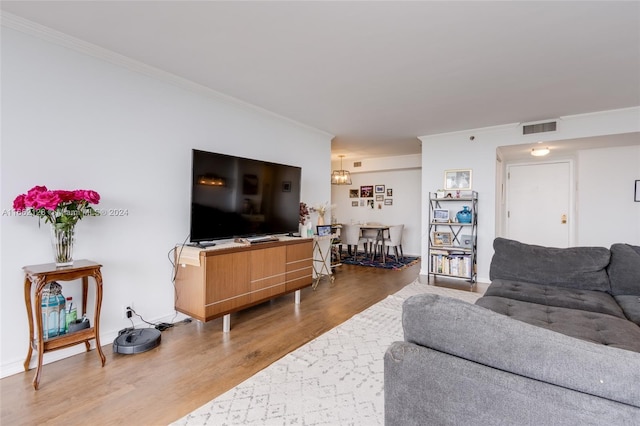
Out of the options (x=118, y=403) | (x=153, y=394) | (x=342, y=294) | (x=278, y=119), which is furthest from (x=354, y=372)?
(x=278, y=119)

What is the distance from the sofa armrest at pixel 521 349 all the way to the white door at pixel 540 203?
610 centimetres

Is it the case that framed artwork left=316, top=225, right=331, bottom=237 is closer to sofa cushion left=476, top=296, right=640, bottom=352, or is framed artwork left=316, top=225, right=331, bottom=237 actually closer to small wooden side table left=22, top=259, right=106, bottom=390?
sofa cushion left=476, top=296, right=640, bottom=352

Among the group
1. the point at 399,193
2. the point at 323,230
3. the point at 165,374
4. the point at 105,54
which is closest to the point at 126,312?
the point at 165,374

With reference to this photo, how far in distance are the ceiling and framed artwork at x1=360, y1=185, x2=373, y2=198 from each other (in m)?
4.51

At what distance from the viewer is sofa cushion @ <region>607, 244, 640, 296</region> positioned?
2510mm

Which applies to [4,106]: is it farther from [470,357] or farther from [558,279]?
[558,279]

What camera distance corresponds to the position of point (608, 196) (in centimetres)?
498

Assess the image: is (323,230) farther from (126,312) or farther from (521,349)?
(521,349)

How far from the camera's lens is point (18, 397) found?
6.25ft

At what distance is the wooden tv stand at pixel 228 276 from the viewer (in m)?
2.77

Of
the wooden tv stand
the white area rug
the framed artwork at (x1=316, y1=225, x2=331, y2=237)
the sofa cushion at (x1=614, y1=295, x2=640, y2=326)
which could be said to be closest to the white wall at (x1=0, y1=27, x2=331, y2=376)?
the wooden tv stand

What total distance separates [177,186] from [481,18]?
3001 millimetres

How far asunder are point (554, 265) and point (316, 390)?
2.41 metres

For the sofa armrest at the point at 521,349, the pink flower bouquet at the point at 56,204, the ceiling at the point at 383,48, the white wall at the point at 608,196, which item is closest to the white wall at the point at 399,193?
the white wall at the point at 608,196
